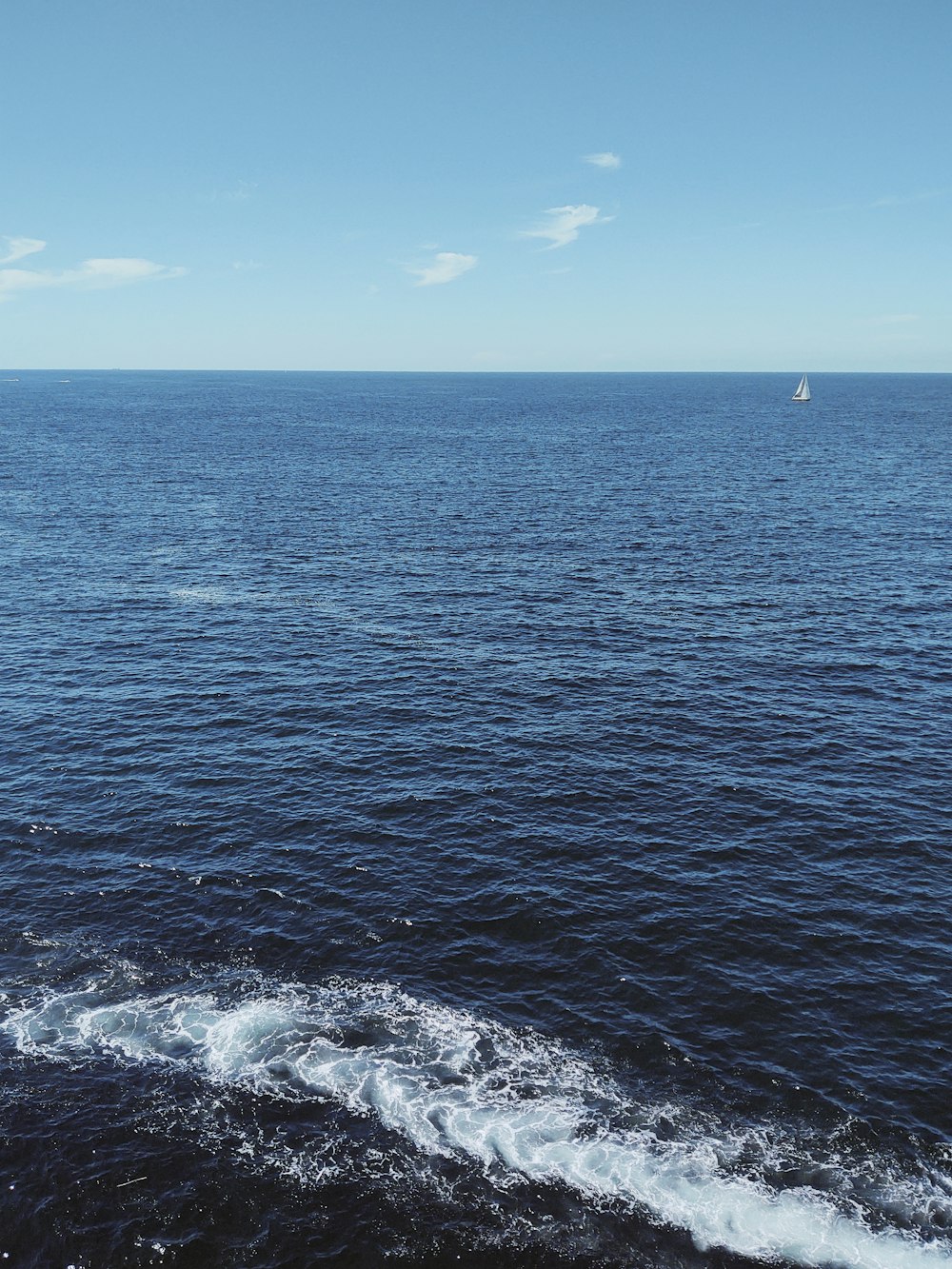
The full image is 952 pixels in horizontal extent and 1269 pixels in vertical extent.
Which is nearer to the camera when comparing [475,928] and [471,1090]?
[471,1090]

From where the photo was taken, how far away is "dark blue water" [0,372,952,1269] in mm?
41062

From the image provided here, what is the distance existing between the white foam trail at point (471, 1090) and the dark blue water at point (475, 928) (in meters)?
0.17

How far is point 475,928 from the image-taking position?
192 feet

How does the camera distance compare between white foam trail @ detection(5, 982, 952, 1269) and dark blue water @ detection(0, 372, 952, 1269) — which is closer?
white foam trail @ detection(5, 982, 952, 1269)

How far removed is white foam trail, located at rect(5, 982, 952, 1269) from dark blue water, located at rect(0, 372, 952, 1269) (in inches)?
6.8

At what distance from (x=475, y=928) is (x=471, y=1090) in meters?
12.7

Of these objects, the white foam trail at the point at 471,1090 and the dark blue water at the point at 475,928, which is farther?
the dark blue water at the point at 475,928

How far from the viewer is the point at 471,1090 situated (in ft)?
153

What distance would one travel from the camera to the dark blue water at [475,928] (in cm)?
4106

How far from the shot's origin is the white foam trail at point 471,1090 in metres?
40.0

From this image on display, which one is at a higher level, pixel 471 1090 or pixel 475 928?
pixel 475 928

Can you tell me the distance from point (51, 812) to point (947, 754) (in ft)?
244

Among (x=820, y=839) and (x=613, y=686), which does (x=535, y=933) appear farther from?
(x=613, y=686)

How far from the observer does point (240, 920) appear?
58.8m
